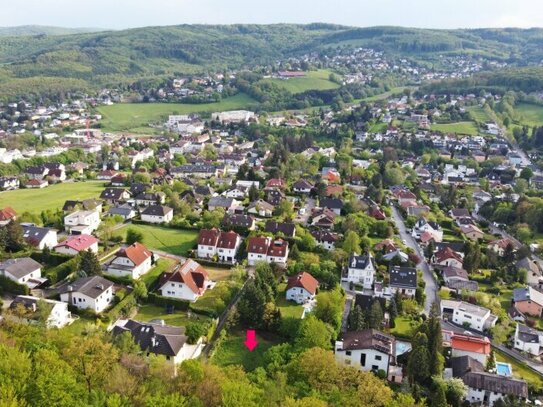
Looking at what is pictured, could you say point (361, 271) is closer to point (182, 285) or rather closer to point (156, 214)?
point (182, 285)

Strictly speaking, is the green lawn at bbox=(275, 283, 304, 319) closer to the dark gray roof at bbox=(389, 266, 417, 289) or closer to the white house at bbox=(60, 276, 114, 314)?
the dark gray roof at bbox=(389, 266, 417, 289)

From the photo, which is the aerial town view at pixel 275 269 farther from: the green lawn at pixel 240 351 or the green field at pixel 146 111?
the green field at pixel 146 111

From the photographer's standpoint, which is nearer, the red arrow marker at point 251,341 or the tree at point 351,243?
the red arrow marker at point 251,341

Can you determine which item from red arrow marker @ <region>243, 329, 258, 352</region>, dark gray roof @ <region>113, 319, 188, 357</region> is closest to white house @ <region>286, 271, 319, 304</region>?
red arrow marker @ <region>243, 329, 258, 352</region>

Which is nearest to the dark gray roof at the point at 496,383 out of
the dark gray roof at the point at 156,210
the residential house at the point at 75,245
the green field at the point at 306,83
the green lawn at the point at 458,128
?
the residential house at the point at 75,245

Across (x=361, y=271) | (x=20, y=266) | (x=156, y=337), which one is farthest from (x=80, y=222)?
(x=361, y=271)

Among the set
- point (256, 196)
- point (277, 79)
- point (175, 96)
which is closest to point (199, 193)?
point (256, 196)

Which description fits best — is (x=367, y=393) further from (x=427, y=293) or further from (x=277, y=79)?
(x=277, y=79)
